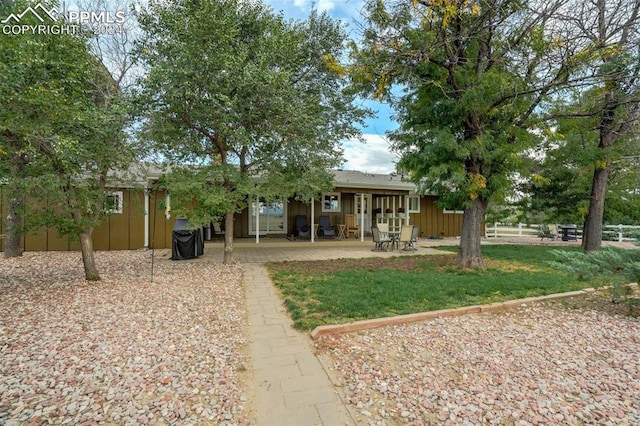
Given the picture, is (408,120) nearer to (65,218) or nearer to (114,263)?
(65,218)

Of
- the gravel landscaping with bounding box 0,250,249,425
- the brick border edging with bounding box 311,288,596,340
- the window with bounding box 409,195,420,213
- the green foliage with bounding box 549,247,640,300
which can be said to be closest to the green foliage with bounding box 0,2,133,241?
the gravel landscaping with bounding box 0,250,249,425

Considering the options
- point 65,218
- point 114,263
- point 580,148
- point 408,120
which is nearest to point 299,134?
point 408,120

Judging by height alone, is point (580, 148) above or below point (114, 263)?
above

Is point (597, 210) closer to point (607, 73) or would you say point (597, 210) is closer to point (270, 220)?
point (607, 73)

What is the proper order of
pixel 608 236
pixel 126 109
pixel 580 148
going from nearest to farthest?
1. pixel 126 109
2. pixel 580 148
3. pixel 608 236


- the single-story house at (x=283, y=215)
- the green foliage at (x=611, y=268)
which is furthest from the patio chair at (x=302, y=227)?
the green foliage at (x=611, y=268)

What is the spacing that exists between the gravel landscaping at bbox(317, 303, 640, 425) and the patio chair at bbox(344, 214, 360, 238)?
9.95m

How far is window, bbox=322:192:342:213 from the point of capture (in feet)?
46.4

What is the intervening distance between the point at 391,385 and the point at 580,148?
9621 mm

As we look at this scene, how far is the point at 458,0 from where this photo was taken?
190 inches

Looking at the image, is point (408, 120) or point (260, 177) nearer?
point (408, 120)

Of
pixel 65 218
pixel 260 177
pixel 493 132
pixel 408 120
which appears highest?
pixel 408 120

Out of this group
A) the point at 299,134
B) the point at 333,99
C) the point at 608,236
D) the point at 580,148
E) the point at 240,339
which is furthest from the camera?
the point at 608,236

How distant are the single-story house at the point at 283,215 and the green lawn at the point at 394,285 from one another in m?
2.94
